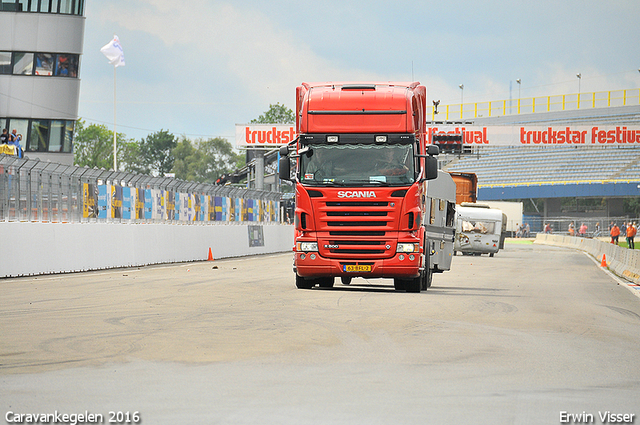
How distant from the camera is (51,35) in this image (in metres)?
48.2

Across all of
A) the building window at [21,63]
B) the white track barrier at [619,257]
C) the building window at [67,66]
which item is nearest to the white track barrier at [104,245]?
the white track barrier at [619,257]

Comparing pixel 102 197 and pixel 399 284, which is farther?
pixel 102 197

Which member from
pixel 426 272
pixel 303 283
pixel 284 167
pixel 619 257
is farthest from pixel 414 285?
pixel 619 257

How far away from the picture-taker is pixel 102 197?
2616cm

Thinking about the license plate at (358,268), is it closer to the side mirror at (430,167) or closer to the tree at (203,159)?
the side mirror at (430,167)

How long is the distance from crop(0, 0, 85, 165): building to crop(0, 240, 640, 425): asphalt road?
1323 inches

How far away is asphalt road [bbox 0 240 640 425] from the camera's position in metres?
6.41

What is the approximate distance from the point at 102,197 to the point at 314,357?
60.6ft

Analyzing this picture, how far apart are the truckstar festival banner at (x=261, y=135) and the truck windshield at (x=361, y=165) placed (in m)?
47.7

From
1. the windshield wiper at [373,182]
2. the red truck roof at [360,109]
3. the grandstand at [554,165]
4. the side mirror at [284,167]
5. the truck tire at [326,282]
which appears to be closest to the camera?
the windshield wiper at [373,182]

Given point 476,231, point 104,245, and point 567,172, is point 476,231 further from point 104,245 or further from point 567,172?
point 567,172

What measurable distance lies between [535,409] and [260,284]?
44.5 ft

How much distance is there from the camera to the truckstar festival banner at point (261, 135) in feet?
212

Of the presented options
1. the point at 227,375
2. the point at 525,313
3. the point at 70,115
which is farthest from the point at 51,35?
the point at 227,375
